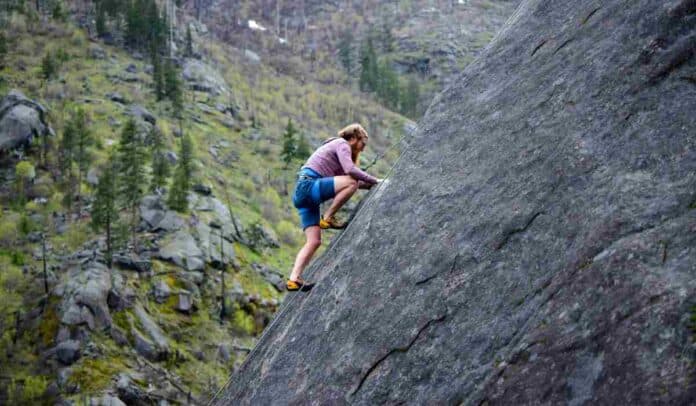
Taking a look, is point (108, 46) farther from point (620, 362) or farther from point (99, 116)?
point (620, 362)

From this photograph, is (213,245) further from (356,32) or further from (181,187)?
(356,32)

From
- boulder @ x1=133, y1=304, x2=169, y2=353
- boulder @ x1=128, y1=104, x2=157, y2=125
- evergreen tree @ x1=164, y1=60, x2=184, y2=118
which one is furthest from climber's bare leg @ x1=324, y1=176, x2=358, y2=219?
evergreen tree @ x1=164, y1=60, x2=184, y2=118

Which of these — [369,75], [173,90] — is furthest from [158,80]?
[369,75]

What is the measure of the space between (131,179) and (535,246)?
33.9 m

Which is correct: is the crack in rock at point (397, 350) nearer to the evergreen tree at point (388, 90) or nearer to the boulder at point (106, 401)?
the boulder at point (106, 401)

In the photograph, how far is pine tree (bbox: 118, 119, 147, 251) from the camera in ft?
118

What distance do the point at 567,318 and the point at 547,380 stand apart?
47 cm

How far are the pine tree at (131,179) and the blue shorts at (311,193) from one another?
2827cm

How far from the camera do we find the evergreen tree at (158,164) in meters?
38.1

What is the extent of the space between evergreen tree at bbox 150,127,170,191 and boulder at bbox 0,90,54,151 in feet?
22.1

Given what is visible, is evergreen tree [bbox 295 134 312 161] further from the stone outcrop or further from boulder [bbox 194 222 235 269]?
the stone outcrop

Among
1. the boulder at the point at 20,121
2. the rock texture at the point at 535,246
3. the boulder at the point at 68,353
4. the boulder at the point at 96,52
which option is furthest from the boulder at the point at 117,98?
the rock texture at the point at 535,246

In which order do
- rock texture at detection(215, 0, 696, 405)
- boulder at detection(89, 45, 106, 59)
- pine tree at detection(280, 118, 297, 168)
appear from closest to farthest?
rock texture at detection(215, 0, 696, 405) → pine tree at detection(280, 118, 297, 168) → boulder at detection(89, 45, 106, 59)

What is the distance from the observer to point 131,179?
36125mm
